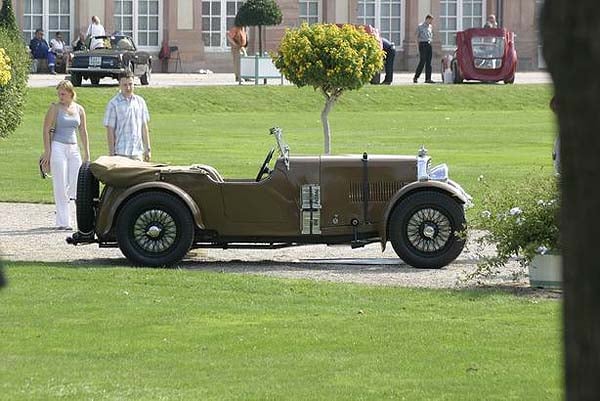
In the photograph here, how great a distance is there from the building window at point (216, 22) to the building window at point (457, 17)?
7918 millimetres

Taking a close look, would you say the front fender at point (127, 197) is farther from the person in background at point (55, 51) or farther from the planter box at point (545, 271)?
the person in background at point (55, 51)

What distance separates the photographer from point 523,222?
11734 millimetres

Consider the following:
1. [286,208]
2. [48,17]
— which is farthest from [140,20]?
[286,208]

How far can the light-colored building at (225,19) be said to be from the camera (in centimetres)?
5406

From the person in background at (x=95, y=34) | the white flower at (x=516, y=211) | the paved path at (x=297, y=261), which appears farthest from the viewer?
the person in background at (x=95, y=34)

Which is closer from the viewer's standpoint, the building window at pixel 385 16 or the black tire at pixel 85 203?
the black tire at pixel 85 203

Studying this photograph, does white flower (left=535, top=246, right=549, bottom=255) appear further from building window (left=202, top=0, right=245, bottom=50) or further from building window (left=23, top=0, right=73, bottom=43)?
building window (left=202, top=0, right=245, bottom=50)

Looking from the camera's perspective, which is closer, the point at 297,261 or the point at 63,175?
the point at 297,261

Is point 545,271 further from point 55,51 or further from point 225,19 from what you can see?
point 225,19

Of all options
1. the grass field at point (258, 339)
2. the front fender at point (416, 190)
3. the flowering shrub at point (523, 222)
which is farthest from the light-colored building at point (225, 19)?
the grass field at point (258, 339)

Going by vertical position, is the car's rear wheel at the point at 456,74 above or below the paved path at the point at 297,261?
above

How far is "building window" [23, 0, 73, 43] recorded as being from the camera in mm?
53859

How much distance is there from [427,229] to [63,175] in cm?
468

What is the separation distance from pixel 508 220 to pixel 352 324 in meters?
2.28
